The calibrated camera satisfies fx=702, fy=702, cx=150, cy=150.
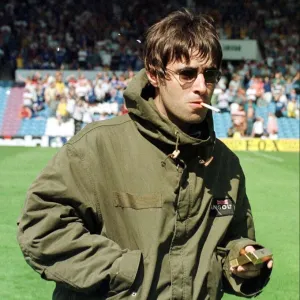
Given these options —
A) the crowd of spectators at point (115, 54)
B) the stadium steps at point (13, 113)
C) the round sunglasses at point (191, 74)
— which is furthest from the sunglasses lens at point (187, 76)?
the stadium steps at point (13, 113)

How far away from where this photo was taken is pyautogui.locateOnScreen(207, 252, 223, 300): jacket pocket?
2.65 metres

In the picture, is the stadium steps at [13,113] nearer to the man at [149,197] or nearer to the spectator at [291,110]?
the spectator at [291,110]

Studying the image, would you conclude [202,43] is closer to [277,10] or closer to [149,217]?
[149,217]

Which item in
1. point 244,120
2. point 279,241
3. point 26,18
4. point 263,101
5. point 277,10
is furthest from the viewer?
point 277,10

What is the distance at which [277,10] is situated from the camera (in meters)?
33.8

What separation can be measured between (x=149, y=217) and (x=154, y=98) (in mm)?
490

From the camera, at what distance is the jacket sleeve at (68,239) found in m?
2.43

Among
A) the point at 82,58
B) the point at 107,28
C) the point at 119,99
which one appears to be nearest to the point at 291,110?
the point at 119,99

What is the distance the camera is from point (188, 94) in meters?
2.61

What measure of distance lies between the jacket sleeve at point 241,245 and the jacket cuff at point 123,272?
43 cm

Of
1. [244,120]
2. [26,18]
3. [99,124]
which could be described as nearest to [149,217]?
[99,124]

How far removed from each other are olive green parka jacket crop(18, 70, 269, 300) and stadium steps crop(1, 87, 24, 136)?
20.0 metres

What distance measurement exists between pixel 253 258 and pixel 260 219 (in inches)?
292

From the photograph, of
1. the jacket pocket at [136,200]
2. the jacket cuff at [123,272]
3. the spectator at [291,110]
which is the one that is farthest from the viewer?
the spectator at [291,110]
